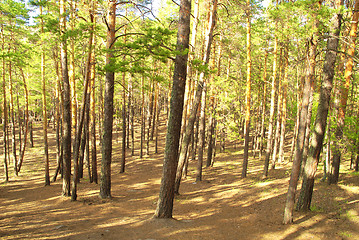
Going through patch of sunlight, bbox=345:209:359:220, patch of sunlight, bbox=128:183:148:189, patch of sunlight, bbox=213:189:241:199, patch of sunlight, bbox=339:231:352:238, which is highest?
patch of sunlight, bbox=345:209:359:220

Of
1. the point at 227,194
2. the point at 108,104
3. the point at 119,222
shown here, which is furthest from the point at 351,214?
the point at 108,104

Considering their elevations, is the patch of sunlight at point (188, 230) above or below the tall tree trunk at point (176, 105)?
below

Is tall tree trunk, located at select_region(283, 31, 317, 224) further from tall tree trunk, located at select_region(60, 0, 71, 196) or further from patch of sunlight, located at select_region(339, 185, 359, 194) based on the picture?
tall tree trunk, located at select_region(60, 0, 71, 196)

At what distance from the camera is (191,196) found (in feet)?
41.7

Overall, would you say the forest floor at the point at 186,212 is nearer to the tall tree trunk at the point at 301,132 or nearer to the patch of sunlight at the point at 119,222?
the patch of sunlight at the point at 119,222

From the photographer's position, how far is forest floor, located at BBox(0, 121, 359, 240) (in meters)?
7.29

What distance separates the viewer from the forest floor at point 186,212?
7.29 m

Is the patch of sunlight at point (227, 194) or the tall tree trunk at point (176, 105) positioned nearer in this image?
the tall tree trunk at point (176, 105)

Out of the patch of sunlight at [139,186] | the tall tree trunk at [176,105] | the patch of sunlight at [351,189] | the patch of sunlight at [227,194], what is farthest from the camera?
the patch of sunlight at [139,186]

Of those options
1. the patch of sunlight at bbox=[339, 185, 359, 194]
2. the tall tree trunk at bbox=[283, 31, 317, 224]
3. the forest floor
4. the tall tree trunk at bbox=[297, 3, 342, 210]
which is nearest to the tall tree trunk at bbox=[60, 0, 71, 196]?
the forest floor

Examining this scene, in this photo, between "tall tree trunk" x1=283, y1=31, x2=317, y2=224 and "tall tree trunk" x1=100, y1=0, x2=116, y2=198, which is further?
"tall tree trunk" x1=100, y1=0, x2=116, y2=198

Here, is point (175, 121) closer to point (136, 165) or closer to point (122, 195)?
point (122, 195)

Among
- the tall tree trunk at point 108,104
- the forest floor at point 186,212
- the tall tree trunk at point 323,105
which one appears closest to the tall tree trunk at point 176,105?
the forest floor at point 186,212

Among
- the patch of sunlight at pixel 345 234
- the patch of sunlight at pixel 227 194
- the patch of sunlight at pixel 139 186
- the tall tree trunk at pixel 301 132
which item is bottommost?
the patch of sunlight at pixel 139 186
